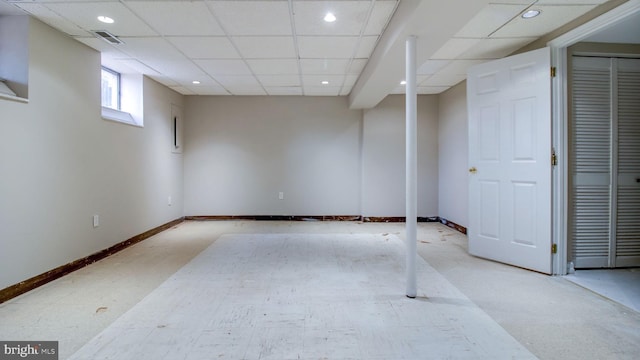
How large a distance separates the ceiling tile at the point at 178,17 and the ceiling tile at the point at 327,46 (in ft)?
2.81

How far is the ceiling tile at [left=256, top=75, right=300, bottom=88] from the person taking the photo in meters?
4.77

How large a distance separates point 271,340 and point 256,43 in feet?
9.27

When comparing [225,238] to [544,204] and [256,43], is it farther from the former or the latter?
[544,204]

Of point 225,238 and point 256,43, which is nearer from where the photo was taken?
point 256,43

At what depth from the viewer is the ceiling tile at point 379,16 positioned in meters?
2.62

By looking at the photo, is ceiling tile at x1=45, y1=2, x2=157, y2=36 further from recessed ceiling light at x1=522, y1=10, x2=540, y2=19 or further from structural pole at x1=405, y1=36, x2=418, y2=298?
recessed ceiling light at x1=522, y1=10, x2=540, y2=19

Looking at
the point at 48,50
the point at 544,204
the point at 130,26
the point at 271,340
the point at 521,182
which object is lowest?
the point at 271,340

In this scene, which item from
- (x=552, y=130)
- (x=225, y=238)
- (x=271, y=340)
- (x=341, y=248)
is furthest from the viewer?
(x=225, y=238)

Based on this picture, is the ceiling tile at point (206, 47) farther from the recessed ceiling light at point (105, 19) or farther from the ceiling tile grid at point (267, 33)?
the recessed ceiling light at point (105, 19)

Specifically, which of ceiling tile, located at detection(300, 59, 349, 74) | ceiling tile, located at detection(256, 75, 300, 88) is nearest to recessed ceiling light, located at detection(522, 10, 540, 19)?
ceiling tile, located at detection(300, 59, 349, 74)

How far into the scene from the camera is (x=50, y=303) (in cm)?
248

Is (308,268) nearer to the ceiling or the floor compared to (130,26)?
nearer to the floor

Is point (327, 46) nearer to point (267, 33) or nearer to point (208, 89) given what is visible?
point (267, 33)

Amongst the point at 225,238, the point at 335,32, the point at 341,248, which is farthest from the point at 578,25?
the point at 225,238
